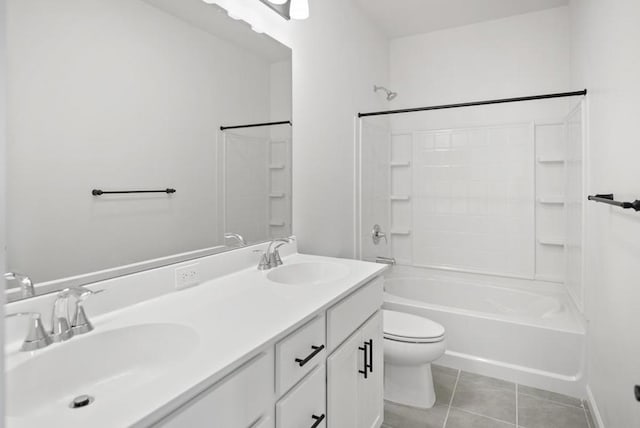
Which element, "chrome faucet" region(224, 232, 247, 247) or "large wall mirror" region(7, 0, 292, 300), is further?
"chrome faucet" region(224, 232, 247, 247)

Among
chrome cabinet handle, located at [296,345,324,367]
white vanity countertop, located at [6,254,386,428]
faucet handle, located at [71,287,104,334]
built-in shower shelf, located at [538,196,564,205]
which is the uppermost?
built-in shower shelf, located at [538,196,564,205]

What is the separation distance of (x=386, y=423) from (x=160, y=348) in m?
1.43

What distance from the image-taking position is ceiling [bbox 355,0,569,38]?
111 inches

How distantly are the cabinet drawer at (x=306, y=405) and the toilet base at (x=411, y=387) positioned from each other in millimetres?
1008

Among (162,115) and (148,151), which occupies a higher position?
(162,115)

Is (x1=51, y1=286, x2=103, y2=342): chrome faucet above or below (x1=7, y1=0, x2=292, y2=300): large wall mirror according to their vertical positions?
below

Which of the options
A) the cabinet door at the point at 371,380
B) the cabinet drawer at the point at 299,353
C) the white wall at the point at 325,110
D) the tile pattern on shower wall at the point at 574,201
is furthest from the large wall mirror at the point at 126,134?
the tile pattern on shower wall at the point at 574,201

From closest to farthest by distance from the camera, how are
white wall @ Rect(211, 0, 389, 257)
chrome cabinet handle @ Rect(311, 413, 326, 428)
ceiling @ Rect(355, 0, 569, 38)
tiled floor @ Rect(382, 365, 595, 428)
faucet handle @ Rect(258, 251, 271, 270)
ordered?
chrome cabinet handle @ Rect(311, 413, 326, 428), faucet handle @ Rect(258, 251, 271, 270), tiled floor @ Rect(382, 365, 595, 428), white wall @ Rect(211, 0, 389, 257), ceiling @ Rect(355, 0, 569, 38)

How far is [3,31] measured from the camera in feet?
0.99

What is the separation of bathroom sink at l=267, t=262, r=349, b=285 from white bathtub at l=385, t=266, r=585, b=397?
0.98 m

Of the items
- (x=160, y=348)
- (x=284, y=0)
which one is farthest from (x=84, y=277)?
(x=284, y=0)

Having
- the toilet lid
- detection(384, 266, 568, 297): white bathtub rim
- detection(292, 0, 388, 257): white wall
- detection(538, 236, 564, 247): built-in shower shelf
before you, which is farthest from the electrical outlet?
detection(538, 236, 564, 247): built-in shower shelf

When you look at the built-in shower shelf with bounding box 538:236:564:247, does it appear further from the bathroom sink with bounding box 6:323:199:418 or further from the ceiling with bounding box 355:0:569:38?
the bathroom sink with bounding box 6:323:199:418

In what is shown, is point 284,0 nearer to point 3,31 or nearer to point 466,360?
point 3,31
